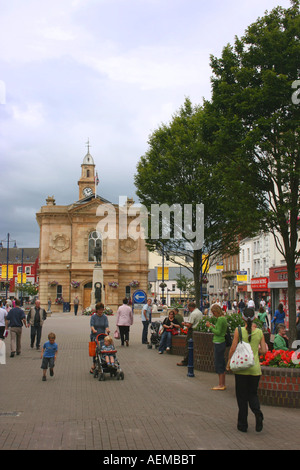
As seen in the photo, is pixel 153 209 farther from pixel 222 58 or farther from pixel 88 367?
pixel 88 367

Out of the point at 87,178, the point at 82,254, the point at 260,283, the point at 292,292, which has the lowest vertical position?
the point at 292,292

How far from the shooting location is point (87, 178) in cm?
7900

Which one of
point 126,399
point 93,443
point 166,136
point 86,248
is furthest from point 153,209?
point 86,248

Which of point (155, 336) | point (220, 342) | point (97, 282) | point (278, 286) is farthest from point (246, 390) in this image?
point (97, 282)

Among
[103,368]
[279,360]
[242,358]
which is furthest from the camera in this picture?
[103,368]

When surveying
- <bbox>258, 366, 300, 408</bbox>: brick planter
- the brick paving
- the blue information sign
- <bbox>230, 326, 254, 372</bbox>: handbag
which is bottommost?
the brick paving

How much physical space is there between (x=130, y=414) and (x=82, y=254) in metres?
51.9

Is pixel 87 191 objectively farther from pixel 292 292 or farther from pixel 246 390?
pixel 246 390

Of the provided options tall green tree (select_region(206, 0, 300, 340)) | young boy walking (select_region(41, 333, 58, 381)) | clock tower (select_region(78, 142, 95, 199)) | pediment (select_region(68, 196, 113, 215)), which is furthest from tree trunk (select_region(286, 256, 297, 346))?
clock tower (select_region(78, 142, 95, 199))

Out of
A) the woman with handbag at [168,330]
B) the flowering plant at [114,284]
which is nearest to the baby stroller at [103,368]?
the woman with handbag at [168,330]

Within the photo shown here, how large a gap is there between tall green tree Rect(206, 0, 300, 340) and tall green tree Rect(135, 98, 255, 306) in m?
6.86

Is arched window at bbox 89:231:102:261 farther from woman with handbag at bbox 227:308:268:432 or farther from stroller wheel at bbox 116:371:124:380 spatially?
woman with handbag at bbox 227:308:268:432

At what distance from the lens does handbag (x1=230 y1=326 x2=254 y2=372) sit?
750 cm

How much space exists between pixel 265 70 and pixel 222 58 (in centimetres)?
167
